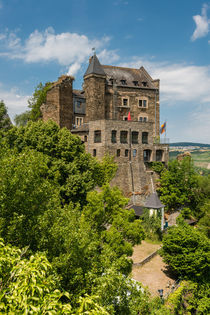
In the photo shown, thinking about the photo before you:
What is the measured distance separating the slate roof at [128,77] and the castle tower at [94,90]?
10.1 ft

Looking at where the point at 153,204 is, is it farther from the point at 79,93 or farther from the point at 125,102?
the point at 79,93

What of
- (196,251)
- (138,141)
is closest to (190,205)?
(138,141)

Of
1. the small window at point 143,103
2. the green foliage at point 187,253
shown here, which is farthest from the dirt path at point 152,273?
the small window at point 143,103

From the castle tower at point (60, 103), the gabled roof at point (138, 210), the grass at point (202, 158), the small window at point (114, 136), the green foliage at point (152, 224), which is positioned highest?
the castle tower at point (60, 103)

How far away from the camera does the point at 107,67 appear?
4403 centimetres

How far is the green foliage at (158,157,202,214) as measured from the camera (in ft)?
123

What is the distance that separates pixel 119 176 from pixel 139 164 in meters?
3.95

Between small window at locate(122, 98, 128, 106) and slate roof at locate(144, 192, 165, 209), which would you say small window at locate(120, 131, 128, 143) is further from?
small window at locate(122, 98, 128, 106)

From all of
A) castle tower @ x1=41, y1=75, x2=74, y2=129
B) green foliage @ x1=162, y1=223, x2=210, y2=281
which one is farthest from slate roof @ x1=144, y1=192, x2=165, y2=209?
castle tower @ x1=41, y1=75, x2=74, y2=129

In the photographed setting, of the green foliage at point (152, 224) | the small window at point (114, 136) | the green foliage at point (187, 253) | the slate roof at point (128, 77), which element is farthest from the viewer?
the slate roof at point (128, 77)

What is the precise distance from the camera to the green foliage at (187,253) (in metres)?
22.0

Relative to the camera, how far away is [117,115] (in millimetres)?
42688

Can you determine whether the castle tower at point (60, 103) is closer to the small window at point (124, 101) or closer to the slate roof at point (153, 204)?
the small window at point (124, 101)

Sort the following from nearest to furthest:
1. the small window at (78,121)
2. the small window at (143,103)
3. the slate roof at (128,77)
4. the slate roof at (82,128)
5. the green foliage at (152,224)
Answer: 1. the green foliage at (152,224)
2. the slate roof at (82,128)
3. the small window at (78,121)
4. the slate roof at (128,77)
5. the small window at (143,103)
